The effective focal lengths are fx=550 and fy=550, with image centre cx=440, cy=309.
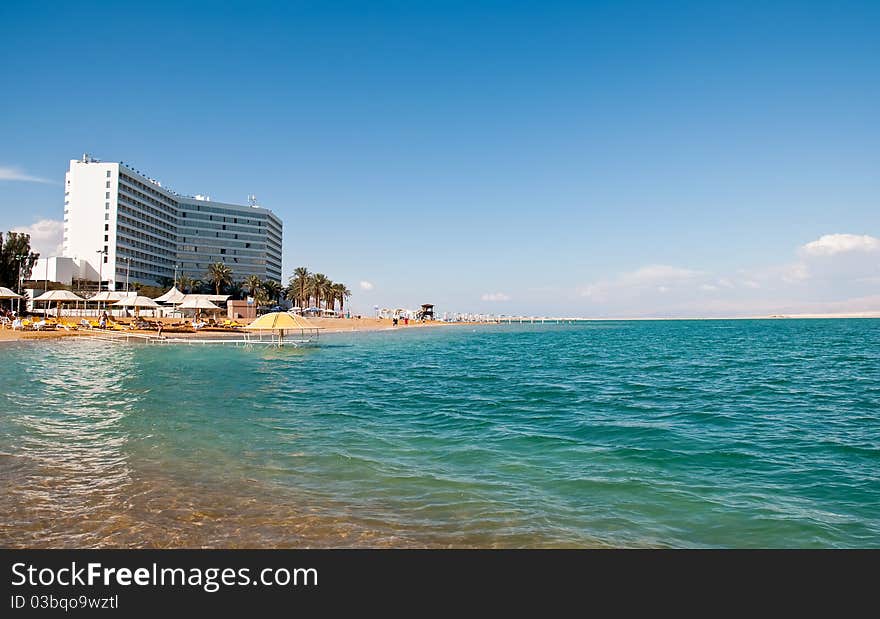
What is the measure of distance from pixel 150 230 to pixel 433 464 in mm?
137039

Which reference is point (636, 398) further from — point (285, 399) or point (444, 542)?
point (444, 542)

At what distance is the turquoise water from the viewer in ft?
23.8

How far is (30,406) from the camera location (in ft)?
54.2

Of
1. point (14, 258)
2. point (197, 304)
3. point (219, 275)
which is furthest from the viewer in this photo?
point (219, 275)

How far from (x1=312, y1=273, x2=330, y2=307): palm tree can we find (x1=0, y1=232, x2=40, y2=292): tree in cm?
5965

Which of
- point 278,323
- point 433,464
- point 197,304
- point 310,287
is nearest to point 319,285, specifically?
point 310,287

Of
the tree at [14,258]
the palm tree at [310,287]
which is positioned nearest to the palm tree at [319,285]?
the palm tree at [310,287]

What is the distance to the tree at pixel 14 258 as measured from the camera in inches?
2977

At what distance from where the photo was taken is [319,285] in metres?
136

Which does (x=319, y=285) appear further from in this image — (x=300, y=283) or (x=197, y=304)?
(x=197, y=304)

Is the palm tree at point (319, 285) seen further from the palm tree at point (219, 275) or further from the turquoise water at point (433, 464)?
the turquoise water at point (433, 464)

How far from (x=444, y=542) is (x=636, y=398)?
50.9 feet

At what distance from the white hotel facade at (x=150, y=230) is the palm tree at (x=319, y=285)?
2779 centimetres

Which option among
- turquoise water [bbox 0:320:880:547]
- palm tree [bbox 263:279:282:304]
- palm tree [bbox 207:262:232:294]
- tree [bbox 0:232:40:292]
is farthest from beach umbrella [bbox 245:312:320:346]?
palm tree [bbox 263:279:282:304]
